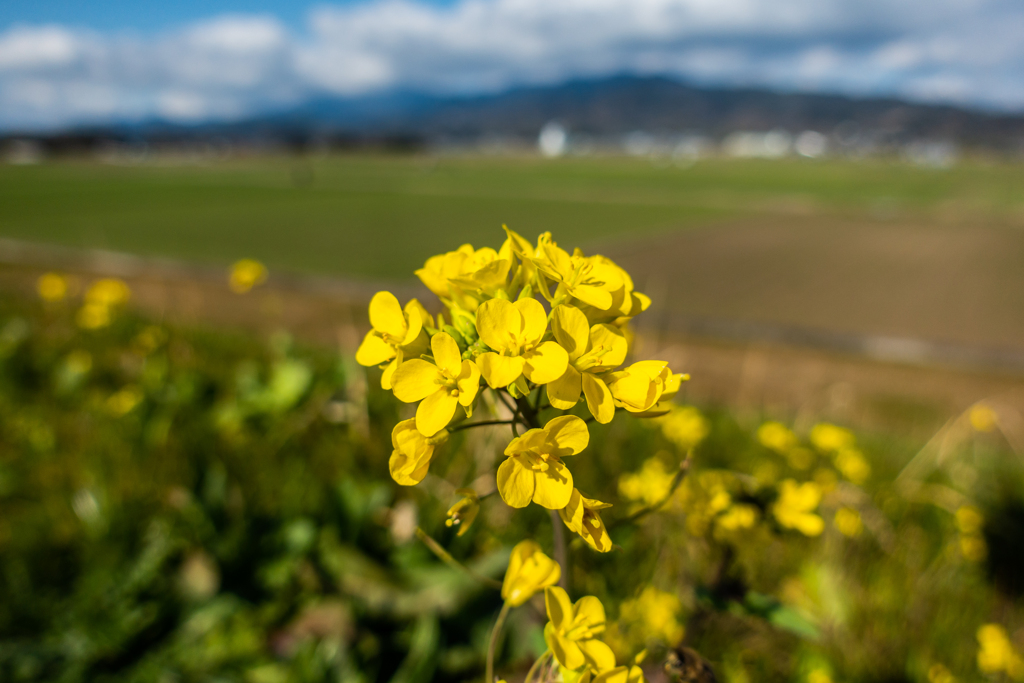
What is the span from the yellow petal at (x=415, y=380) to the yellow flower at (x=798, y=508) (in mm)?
1008

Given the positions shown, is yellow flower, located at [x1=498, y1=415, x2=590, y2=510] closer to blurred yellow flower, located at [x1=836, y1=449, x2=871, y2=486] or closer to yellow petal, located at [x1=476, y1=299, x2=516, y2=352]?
yellow petal, located at [x1=476, y1=299, x2=516, y2=352]

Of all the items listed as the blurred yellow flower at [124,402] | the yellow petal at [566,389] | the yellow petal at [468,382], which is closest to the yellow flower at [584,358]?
the yellow petal at [566,389]

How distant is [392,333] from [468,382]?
0.19 m

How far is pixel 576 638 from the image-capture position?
897 mm

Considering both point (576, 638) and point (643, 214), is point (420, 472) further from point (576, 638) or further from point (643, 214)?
point (643, 214)

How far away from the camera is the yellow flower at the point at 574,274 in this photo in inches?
37.2

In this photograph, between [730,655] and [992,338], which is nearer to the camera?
[730,655]

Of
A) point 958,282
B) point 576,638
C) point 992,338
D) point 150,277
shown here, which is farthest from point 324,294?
point 958,282

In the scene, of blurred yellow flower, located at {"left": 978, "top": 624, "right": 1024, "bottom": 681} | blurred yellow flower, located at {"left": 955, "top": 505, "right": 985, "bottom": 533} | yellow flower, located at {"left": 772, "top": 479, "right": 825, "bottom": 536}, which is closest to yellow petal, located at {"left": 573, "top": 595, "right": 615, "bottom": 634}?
yellow flower, located at {"left": 772, "top": 479, "right": 825, "bottom": 536}

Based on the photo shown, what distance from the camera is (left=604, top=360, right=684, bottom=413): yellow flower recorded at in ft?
3.01

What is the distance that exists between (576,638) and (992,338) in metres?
11.5

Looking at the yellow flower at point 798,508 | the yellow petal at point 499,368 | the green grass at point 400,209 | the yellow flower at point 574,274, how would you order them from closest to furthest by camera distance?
1. the yellow petal at point 499,368
2. the yellow flower at point 574,274
3. the yellow flower at point 798,508
4. the green grass at point 400,209

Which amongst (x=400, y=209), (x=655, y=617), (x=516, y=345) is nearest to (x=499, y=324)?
(x=516, y=345)

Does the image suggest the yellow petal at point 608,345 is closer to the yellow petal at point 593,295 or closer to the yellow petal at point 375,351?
the yellow petal at point 593,295
